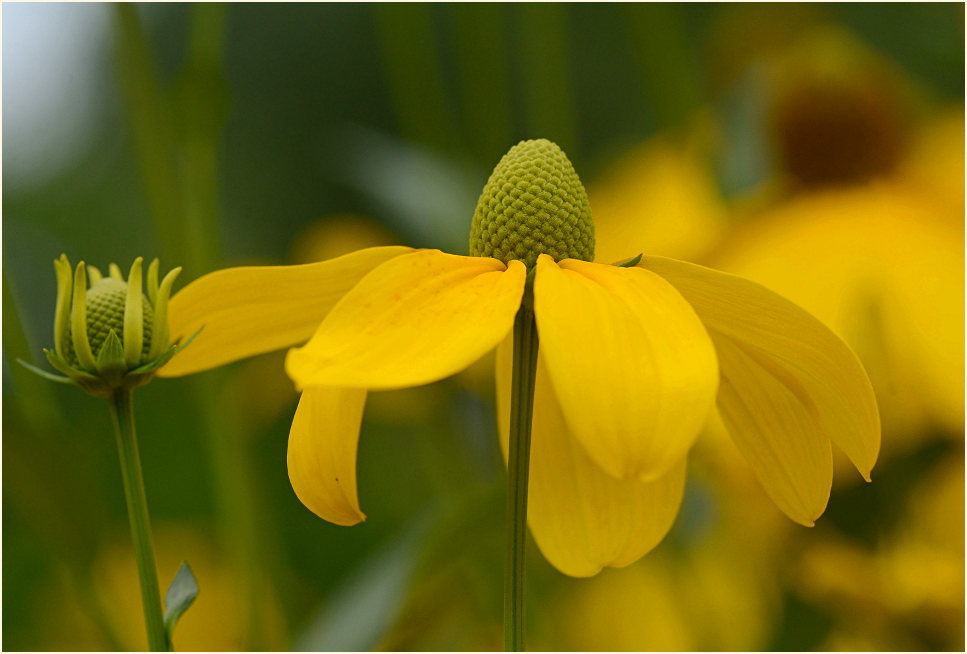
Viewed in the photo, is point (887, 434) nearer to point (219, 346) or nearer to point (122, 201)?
point (219, 346)

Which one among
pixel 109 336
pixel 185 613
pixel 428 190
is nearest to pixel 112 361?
pixel 109 336

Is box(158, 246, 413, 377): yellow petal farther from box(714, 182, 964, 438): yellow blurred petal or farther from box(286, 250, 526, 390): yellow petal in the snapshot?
box(714, 182, 964, 438): yellow blurred petal

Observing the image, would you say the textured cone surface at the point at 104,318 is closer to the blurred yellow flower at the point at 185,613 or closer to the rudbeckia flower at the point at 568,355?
the rudbeckia flower at the point at 568,355

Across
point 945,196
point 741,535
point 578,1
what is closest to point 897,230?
point 945,196

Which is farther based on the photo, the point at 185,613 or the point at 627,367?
the point at 185,613

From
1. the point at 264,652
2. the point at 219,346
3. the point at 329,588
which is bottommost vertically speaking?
the point at 329,588

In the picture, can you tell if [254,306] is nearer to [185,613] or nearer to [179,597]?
[179,597]
